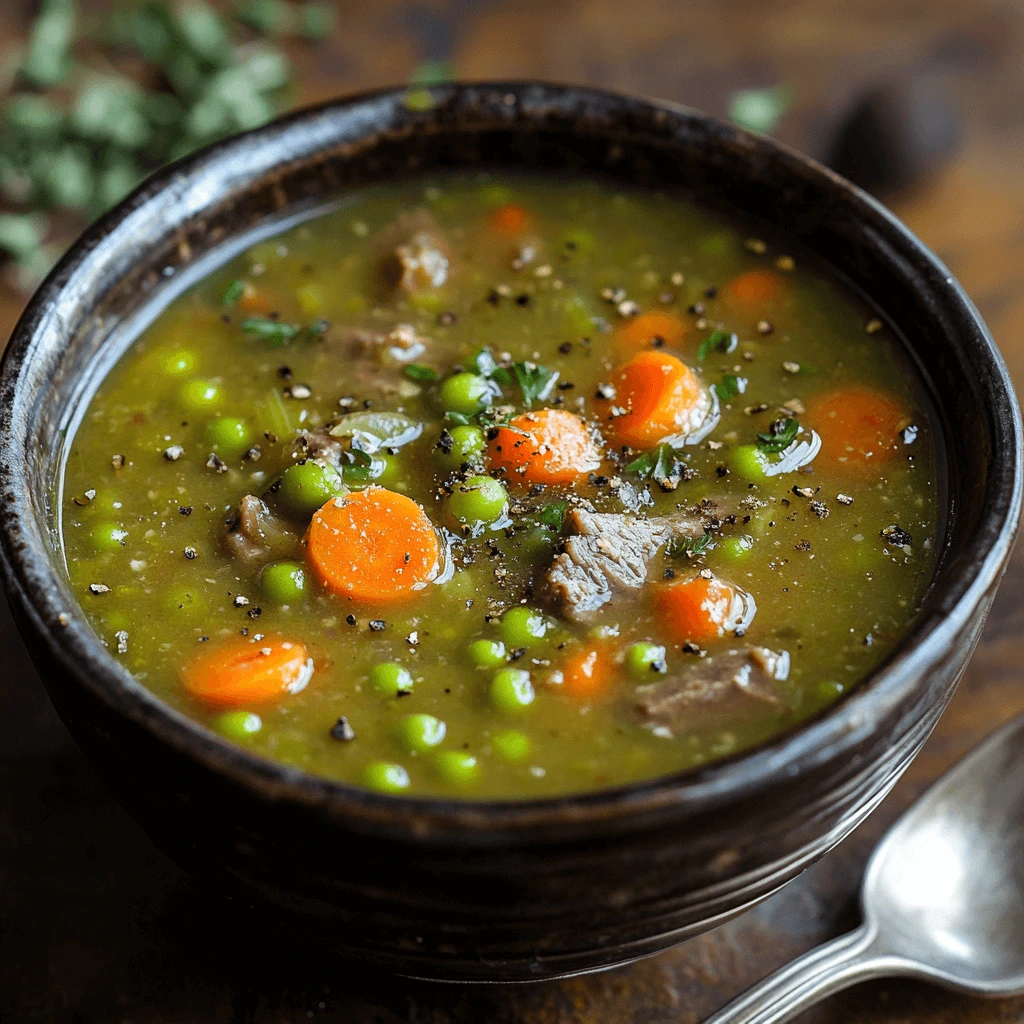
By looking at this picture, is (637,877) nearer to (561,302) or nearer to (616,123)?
(561,302)

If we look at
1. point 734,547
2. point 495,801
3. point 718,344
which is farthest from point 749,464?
point 495,801

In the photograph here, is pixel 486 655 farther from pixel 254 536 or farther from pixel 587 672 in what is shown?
pixel 254 536

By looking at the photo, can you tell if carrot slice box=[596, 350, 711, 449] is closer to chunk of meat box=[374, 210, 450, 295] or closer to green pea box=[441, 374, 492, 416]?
green pea box=[441, 374, 492, 416]

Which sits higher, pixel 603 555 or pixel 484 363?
pixel 484 363

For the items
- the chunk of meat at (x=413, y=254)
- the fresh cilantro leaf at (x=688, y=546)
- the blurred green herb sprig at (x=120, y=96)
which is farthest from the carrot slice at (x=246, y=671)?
the blurred green herb sprig at (x=120, y=96)

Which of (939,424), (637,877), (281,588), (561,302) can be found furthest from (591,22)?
(637,877)

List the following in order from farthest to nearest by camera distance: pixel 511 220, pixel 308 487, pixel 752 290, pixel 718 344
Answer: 1. pixel 511 220
2. pixel 752 290
3. pixel 718 344
4. pixel 308 487

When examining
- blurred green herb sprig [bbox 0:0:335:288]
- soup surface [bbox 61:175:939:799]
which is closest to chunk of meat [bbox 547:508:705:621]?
soup surface [bbox 61:175:939:799]
